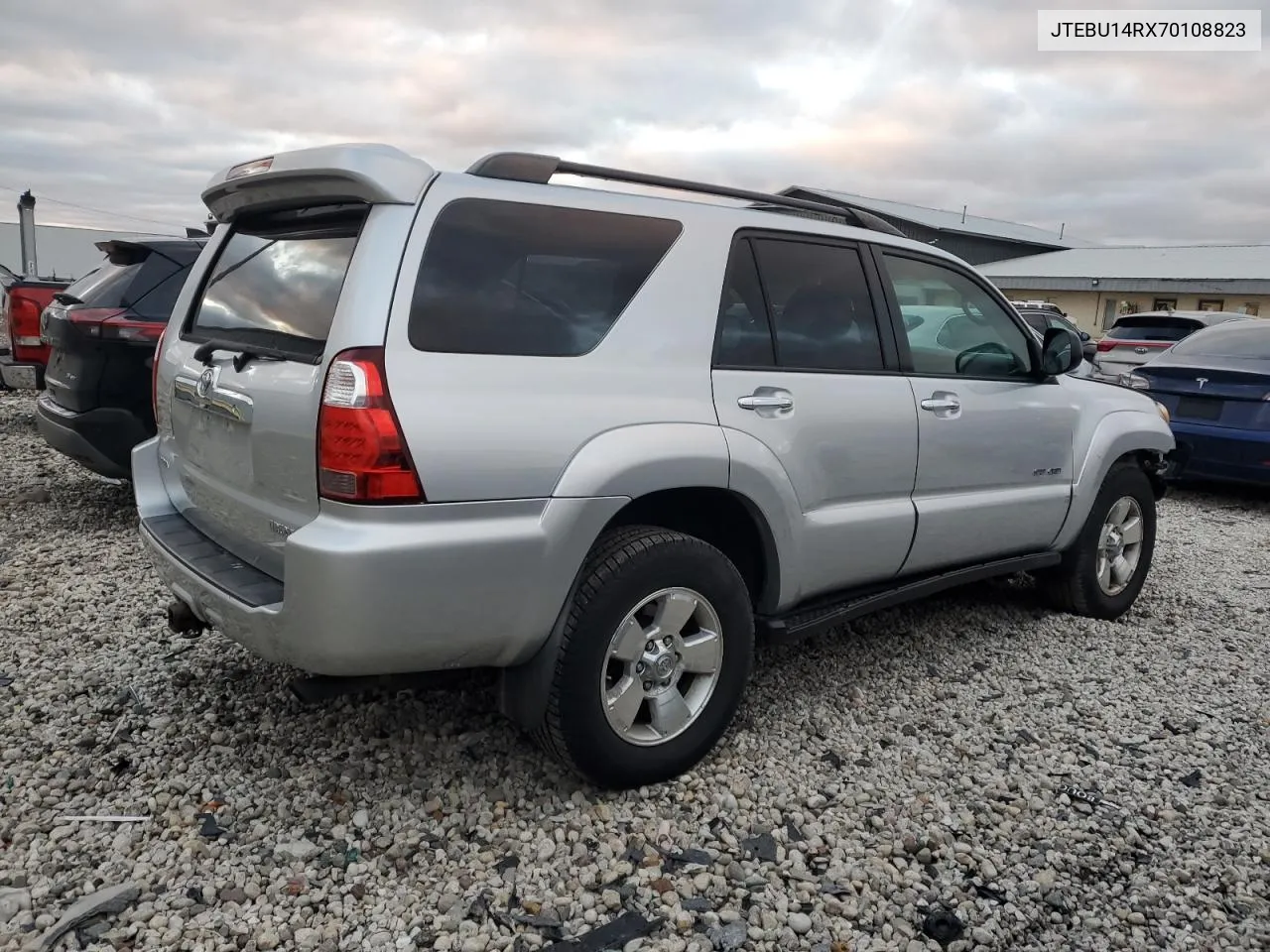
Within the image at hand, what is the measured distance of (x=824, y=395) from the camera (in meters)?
Result: 3.31

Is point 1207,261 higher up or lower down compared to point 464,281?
higher up

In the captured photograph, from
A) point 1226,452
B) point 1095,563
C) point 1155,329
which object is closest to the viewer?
point 1095,563

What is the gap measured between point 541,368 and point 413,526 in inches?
21.9

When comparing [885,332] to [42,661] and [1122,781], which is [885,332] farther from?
[42,661]

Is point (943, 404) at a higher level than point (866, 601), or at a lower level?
higher

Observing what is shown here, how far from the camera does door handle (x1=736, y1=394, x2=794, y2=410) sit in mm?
3082

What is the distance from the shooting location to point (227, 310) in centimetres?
321

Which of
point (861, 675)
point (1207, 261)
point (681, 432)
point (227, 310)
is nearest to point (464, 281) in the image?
point (681, 432)

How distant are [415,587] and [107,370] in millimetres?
3844

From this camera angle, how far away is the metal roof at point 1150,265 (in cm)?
2997

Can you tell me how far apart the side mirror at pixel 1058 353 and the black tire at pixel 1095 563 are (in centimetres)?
77

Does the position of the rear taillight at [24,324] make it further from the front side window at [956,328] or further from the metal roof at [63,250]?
the metal roof at [63,250]

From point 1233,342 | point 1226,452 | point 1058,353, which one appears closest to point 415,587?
point 1058,353

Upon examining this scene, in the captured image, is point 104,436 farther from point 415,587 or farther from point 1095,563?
point 1095,563
